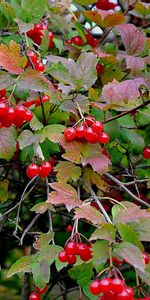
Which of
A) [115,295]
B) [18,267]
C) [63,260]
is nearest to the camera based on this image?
[115,295]

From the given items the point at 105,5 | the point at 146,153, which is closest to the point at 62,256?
the point at 146,153

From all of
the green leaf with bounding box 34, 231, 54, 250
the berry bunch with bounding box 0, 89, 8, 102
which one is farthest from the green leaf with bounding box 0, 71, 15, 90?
the green leaf with bounding box 34, 231, 54, 250

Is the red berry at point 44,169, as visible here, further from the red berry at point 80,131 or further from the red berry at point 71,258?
the red berry at point 71,258

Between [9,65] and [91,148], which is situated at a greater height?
[9,65]

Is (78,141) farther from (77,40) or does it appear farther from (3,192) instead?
(77,40)

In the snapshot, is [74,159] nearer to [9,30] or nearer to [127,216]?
[127,216]

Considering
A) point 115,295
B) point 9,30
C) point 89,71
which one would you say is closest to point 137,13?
point 9,30

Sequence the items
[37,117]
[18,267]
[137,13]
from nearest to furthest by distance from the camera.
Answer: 1. [18,267]
2. [37,117]
3. [137,13]

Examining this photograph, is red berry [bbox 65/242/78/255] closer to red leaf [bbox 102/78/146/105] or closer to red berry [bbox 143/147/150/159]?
red leaf [bbox 102/78/146/105]
